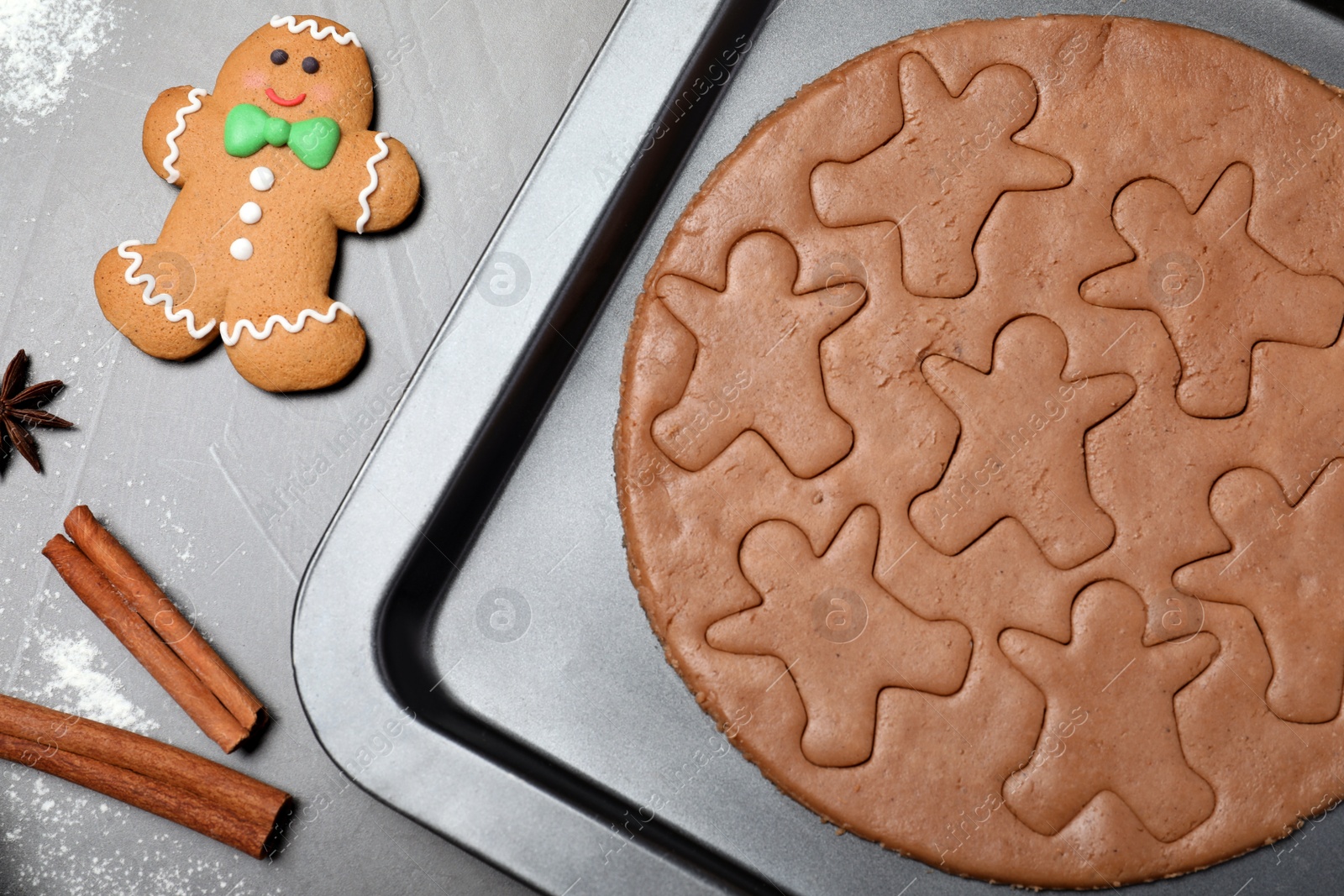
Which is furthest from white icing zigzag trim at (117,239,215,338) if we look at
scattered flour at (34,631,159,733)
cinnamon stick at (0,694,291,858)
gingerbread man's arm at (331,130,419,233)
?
cinnamon stick at (0,694,291,858)

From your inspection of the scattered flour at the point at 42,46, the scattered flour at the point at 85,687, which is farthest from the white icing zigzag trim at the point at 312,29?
the scattered flour at the point at 85,687

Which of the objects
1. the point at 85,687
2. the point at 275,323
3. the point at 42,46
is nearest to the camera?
the point at 275,323

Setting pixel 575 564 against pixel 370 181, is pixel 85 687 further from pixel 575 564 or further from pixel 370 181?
pixel 370 181

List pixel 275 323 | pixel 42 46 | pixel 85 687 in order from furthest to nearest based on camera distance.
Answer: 1. pixel 42 46
2. pixel 85 687
3. pixel 275 323

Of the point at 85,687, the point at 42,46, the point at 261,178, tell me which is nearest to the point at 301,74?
the point at 261,178

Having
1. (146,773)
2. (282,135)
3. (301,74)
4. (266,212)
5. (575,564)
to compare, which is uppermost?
(301,74)

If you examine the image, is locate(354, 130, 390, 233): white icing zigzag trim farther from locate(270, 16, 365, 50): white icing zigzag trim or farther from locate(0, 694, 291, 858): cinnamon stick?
locate(0, 694, 291, 858): cinnamon stick

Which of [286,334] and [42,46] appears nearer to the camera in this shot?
[286,334]

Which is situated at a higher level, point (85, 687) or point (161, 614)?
point (161, 614)
